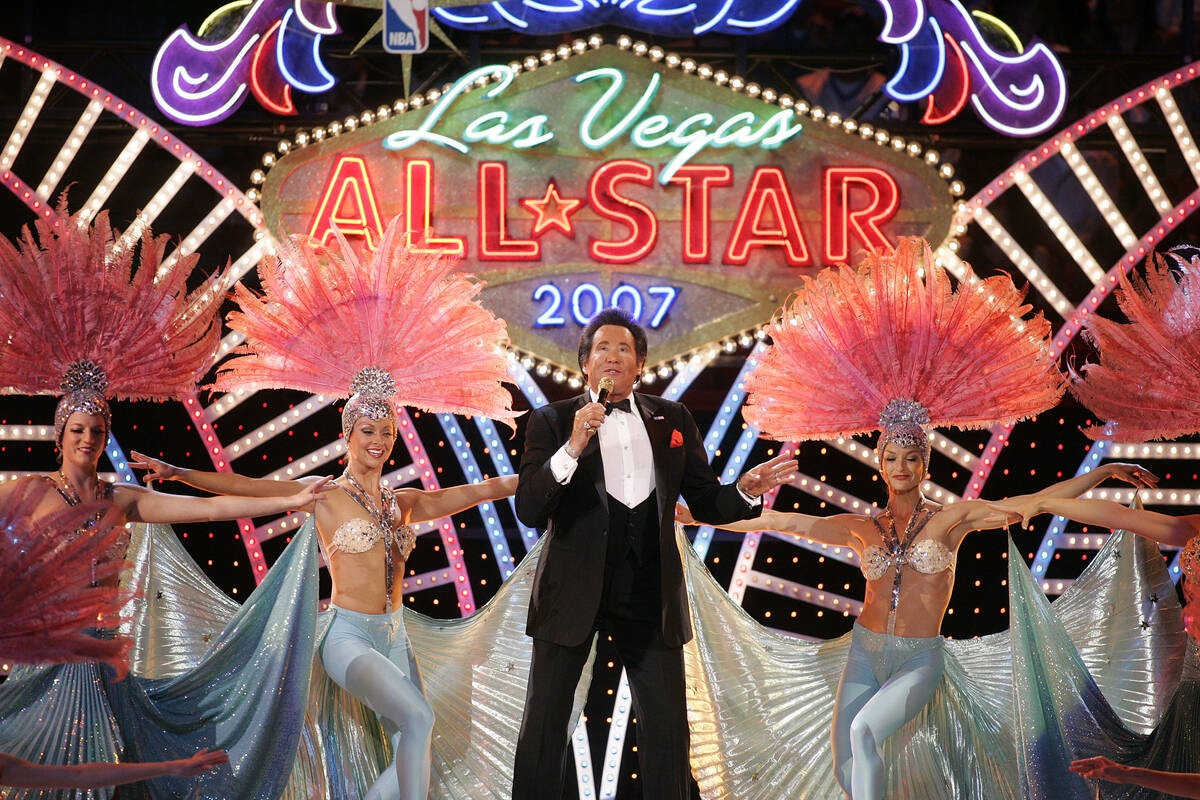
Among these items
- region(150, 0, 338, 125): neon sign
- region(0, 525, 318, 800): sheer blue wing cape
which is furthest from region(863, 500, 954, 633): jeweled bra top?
region(150, 0, 338, 125): neon sign

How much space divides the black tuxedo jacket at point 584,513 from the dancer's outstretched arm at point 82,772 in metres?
1.06

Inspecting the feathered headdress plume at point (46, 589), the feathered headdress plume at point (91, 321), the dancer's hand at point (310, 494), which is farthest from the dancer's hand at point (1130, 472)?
the feathered headdress plume at point (46, 589)

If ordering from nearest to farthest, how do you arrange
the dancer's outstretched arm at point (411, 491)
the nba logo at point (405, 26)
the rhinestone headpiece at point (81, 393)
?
the rhinestone headpiece at point (81, 393)
the dancer's outstretched arm at point (411, 491)
the nba logo at point (405, 26)

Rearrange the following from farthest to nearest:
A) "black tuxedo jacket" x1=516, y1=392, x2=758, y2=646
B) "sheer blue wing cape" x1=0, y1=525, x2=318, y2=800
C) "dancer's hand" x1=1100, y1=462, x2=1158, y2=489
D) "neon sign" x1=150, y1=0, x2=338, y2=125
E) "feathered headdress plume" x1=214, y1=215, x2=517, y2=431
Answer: "neon sign" x1=150, y1=0, x2=338, y2=125
"dancer's hand" x1=1100, y1=462, x2=1158, y2=489
"feathered headdress plume" x1=214, y1=215, x2=517, y2=431
"sheer blue wing cape" x1=0, y1=525, x2=318, y2=800
"black tuxedo jacket" x1=516, y1=392, x2=758, y2=646

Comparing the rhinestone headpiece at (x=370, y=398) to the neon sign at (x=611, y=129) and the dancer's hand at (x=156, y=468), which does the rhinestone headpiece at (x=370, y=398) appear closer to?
the dancer's hand at (x=156, y=468)

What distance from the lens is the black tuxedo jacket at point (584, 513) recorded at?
3953 mm

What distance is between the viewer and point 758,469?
4.27 meters

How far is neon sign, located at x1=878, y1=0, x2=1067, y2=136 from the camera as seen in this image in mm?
6375

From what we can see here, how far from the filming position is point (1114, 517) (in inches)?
181

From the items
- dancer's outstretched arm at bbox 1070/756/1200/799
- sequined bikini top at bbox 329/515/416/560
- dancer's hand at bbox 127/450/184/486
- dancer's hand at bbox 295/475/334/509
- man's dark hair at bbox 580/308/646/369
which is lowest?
dancer's outstretched arm at bbox 1070/756/1200/799

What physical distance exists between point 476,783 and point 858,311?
2261 millimetres

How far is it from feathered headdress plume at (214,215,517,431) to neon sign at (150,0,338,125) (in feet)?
6.06

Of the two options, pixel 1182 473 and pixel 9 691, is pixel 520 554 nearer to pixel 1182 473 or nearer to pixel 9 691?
pixel 9 691

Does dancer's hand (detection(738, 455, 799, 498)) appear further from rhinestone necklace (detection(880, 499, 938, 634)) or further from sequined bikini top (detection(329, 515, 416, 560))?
sequined bikini top (detection(329, 515, 416, 560))
